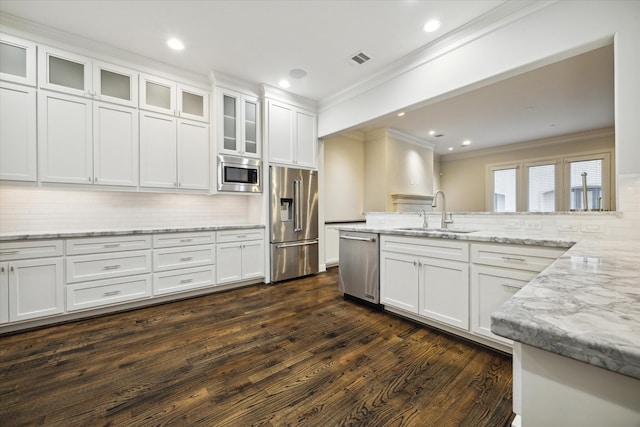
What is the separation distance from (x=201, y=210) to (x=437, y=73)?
11.5 ft

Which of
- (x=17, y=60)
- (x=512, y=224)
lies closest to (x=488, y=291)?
(x=512, y=224)

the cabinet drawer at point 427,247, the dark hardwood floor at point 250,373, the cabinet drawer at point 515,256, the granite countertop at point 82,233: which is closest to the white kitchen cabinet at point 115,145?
the granite countertop at point 82,233

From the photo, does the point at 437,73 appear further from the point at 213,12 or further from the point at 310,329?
the point at 310,329

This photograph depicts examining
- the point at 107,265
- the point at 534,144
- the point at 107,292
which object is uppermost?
the point at 534,144

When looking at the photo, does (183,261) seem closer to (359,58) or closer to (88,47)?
(88,47)

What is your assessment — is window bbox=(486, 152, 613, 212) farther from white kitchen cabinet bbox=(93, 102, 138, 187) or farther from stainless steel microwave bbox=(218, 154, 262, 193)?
white kitchen cabinet bbox=(93, 102, 138, 187)

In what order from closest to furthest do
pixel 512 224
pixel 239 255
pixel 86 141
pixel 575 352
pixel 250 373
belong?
pixel 575 352 < pixel 250 373 < pixel 512 224 < pixel 86 141 < pixel 239 255

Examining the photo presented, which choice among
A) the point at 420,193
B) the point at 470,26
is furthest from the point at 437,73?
the point at 420,193

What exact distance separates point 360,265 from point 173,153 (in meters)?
2.75

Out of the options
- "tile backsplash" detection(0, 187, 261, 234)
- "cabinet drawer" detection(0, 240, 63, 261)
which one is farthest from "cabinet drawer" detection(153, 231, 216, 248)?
"cabinet drawer" detection(0, 240, 63, 261)

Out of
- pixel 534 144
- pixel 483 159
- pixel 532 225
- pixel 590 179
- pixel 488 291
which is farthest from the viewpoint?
pixel 483 159

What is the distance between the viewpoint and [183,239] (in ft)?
10.9

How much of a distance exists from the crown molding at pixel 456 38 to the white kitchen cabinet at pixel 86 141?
Answer: 301 centimetres

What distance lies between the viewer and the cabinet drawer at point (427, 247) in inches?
86.7
